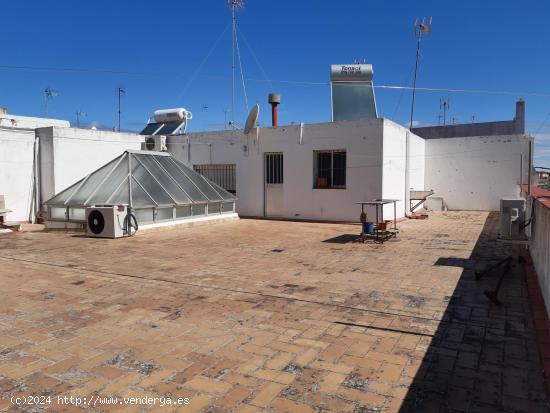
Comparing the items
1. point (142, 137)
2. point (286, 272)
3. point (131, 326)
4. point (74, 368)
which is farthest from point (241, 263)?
point (142, 137)

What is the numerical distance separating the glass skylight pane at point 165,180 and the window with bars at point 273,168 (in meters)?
3.98

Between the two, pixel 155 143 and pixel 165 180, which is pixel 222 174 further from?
pixel 165 180

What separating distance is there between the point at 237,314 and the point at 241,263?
2986mm

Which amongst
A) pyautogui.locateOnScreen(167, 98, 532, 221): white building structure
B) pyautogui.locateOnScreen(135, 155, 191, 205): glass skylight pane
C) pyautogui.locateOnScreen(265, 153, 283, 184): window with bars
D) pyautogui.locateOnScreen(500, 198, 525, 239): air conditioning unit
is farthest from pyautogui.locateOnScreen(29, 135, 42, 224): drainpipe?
pyautogui.locateOnScreen(500, 198, 525, 239): air conditioning unit

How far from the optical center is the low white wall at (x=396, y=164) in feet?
46.4

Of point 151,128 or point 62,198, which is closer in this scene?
point 62,198

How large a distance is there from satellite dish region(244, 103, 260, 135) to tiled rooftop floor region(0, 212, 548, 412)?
8.61 m

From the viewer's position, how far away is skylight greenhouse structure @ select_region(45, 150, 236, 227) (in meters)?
12.2

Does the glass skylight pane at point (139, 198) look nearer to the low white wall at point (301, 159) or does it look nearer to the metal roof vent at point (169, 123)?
the low white wall at point (301, 159)

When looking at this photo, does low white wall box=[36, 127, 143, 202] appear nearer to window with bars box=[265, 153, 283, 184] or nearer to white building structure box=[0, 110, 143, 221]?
white building structure box=[0, 110, 143, 221]

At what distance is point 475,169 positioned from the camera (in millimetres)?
18609

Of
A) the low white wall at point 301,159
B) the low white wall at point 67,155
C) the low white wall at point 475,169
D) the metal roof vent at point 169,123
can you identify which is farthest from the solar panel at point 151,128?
the low white wall at point 475,169

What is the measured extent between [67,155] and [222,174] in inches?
236

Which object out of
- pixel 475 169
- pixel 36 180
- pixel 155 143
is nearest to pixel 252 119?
pixel 155 143
